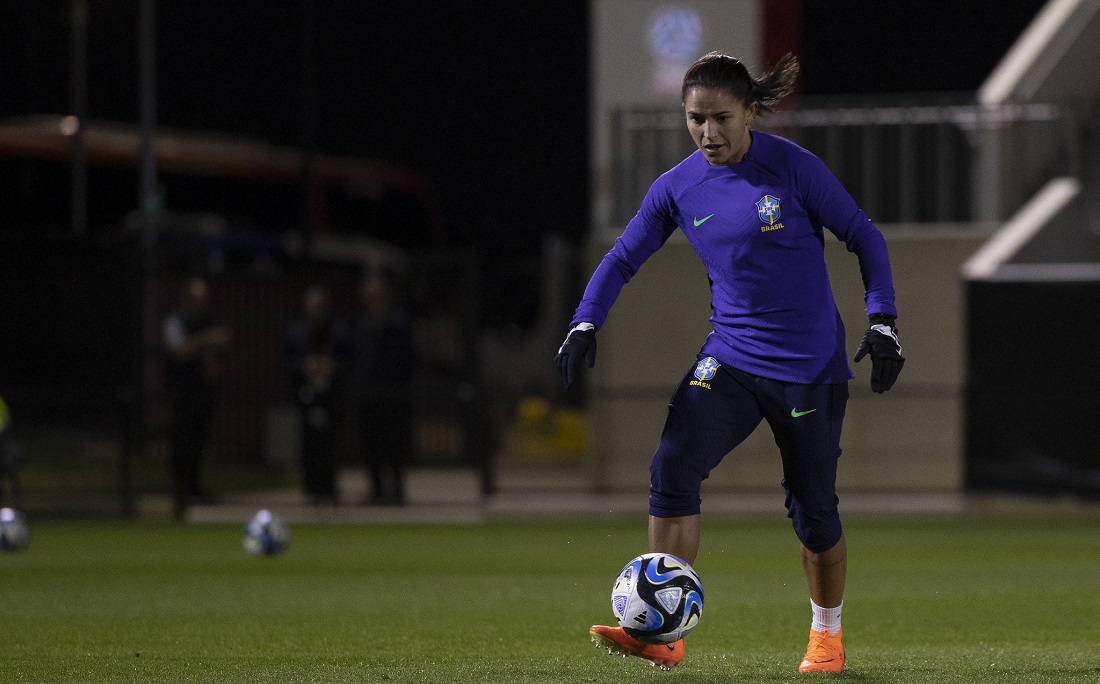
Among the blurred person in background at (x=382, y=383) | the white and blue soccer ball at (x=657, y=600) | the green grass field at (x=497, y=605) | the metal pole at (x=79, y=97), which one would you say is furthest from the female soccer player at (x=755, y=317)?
the metal pole at (x=79, y=97)

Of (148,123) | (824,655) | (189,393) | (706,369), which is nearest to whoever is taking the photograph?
(706,369)

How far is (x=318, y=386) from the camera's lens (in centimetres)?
1698

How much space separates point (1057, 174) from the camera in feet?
62.2

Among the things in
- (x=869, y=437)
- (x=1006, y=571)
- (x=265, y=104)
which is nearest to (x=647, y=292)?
(x=869, y=437)

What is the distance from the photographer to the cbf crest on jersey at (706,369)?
646 centimetres

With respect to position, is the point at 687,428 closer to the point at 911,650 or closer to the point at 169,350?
the point at 911,650

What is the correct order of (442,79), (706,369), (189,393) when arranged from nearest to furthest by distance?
(706,369) < (189,393) < (442,79)

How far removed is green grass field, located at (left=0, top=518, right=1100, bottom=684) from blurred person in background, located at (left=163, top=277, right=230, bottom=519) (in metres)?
1.18

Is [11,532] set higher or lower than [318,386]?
lower

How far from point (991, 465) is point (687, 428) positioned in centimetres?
1129

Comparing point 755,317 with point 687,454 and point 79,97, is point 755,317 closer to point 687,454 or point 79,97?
point 687,454

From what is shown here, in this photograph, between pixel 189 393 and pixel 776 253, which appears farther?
pixel 189 393

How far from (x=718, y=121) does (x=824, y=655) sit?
205cm

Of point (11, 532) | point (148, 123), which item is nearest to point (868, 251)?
point (11, 532)
